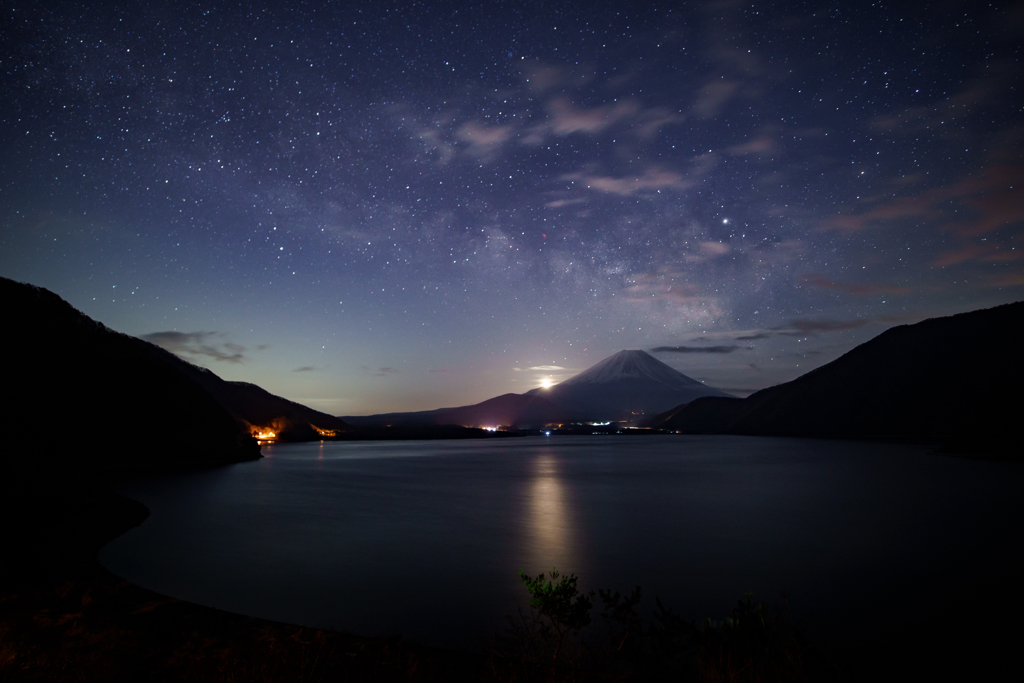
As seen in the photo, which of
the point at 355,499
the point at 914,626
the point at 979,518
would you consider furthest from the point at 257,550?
the point at 979,518

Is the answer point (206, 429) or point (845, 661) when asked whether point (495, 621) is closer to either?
point (845, 661)

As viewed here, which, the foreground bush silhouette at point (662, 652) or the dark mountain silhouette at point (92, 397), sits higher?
the dark mountain silhouette at point (92, 397)

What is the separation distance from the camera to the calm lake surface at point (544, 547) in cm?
1123

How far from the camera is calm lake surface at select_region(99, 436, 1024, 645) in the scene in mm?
11227

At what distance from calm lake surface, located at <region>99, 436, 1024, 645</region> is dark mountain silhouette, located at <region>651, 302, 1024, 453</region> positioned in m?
87.3

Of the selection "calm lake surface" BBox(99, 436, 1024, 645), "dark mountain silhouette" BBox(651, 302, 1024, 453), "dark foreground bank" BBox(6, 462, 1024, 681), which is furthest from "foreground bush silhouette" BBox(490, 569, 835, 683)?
"dark mountain silhouette" BBox(651, 302, 1024, 453)

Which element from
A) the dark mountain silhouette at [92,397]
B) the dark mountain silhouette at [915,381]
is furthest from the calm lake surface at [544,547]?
the dark mountain silhouette at [915,381]

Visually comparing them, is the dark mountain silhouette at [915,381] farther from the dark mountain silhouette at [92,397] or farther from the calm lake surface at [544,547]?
the dark mountain silhouette at [92,397]

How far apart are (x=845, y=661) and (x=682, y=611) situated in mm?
3445

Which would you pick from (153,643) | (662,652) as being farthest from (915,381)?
(153,643)

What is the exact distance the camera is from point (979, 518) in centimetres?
2198

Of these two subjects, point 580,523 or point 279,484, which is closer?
point 580,523

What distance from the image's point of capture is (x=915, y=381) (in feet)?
414

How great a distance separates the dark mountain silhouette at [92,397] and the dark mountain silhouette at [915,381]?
113 meters
